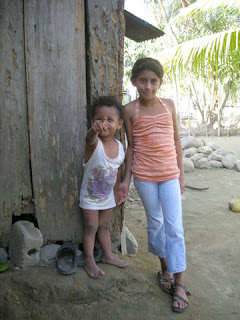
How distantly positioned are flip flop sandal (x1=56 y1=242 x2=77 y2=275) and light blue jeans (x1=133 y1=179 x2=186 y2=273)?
0.62m

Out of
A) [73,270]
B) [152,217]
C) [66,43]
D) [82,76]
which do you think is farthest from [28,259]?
[66,43]

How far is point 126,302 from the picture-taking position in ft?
7.06

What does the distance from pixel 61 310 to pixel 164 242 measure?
35.5 inches

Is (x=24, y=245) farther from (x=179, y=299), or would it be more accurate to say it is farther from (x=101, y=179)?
(x=179, y=299)

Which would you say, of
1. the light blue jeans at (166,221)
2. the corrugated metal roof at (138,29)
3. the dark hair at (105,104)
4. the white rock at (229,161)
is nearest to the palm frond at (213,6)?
the white rock at (229,161)

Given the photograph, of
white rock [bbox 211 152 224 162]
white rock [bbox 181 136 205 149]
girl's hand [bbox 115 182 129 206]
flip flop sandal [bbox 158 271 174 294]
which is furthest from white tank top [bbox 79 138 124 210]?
white rock [bbox 181 136 205 149]

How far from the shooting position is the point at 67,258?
7.51 ft

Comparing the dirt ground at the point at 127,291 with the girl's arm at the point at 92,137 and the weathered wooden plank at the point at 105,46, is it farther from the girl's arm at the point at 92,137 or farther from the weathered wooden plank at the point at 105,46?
the weathered wooden plank at the point at 105,46

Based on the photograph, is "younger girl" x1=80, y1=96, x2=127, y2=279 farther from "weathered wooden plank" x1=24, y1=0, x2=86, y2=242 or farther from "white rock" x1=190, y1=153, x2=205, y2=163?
"white rock" x1=190, y1=153, x2=205, y2=163

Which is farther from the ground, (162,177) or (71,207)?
(162,177)

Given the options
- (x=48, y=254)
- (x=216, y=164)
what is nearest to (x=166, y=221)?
(x=48, y=254)

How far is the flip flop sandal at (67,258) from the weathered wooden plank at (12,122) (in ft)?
1.44

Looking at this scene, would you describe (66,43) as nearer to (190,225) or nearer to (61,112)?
(61,112)

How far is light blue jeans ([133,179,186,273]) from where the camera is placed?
2191 millimetres
